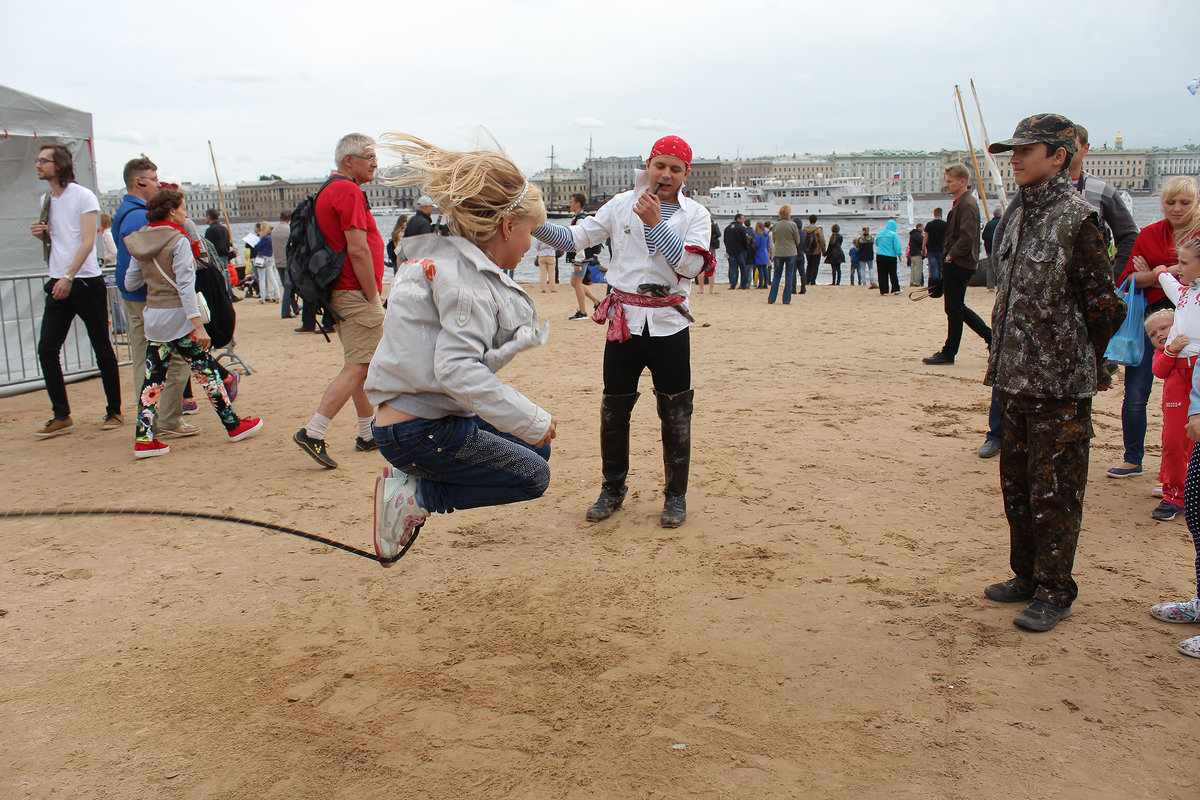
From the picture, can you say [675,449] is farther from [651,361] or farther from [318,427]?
[318,427]

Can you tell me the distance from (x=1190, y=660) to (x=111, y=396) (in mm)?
8318

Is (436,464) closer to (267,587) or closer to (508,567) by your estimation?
(508,567)

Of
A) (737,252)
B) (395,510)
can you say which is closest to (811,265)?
(737,252)

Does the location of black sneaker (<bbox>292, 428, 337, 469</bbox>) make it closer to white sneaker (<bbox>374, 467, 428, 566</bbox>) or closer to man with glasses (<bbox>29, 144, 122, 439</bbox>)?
man with glasses (<bbox>29, 144, 122, 439</bbox>)

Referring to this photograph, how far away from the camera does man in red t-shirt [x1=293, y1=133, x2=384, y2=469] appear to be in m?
5.68

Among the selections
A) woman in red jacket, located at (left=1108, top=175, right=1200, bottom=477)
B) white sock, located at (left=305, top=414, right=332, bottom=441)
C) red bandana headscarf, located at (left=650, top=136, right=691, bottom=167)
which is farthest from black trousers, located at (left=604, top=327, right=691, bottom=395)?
woman in red jacket, located at (left=1108, top=175, right=1200, bottom=477)

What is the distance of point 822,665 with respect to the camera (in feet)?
10.6

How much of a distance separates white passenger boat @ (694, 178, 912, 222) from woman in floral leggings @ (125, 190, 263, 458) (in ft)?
198

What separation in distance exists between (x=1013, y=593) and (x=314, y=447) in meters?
4.63

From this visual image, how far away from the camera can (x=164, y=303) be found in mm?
6316

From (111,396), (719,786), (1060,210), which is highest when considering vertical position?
(1060,210)

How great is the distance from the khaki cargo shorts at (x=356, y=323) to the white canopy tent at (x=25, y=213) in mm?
5631

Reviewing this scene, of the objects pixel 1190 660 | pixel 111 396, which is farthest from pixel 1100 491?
pixel 111 396

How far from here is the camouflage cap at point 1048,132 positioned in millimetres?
3379
